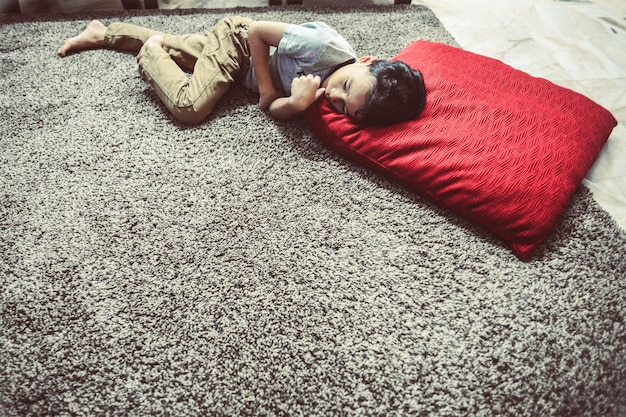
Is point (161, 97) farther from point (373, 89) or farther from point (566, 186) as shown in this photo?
point (566, 186)

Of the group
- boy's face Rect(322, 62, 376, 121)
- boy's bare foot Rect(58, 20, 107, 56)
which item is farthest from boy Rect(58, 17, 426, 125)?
boy's bare foot Rect(58, 20, 107, 56)

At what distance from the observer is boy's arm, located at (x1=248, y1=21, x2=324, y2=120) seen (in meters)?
1.02

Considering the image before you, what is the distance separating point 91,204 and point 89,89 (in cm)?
49

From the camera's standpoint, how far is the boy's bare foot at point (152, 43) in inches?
47.1

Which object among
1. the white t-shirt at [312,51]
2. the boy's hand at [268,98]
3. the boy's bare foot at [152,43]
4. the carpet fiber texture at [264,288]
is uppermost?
the white t-shirt at [312,51]

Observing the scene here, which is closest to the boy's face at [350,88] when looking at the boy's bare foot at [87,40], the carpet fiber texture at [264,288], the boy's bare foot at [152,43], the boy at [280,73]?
the boy at [280,73]

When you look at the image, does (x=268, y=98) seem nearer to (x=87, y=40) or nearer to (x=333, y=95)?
(x=333, y=95)

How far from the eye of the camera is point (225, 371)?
681 mm

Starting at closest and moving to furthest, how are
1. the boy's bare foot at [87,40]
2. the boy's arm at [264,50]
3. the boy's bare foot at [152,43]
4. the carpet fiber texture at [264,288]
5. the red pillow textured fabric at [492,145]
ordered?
the carpet fiber texture at [264,288]
the red pillow textured fabric at [492,145]
the boy's arm at [264,50]
the boy's bare foot at [152,43]
the boy's bare foot at [87,40]

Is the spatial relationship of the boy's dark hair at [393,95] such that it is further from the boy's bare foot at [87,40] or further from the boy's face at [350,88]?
the boy's bare foot at [87,40]

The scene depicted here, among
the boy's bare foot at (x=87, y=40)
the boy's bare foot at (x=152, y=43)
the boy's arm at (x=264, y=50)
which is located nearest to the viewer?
the boy's arm at (x=264, y=50)

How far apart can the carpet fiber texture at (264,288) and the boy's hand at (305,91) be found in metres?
0.10

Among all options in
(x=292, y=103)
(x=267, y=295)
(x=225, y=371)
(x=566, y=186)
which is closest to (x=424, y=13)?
(x=292, y=103)

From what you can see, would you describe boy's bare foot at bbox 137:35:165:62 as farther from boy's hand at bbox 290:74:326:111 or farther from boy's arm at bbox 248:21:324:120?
boy's hand at bbox 290:74:326:111
